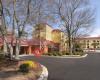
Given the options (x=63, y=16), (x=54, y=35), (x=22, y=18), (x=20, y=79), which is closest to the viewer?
(x=20, y=79)

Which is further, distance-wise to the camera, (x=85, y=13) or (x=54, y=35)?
(x=54, y=35)

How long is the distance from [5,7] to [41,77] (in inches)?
421

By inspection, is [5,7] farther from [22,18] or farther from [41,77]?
[41,77]

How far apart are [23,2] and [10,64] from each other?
6.54 meters

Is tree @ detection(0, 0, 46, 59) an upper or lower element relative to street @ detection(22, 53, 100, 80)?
upper

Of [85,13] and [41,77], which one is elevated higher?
[85,13]

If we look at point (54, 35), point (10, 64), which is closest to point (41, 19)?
point (10, 64)

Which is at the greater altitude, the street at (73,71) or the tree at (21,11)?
the tree at (21,11)

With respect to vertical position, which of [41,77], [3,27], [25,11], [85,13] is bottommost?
[41,77]

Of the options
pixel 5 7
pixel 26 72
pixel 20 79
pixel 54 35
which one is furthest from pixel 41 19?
pixel 54 35

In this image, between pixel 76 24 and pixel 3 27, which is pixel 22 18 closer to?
pixel 3 27

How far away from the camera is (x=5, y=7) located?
24.3 metres

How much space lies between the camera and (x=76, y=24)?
5434cm

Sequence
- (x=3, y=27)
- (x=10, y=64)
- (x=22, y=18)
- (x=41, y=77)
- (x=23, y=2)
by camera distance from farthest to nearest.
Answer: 1. (x=22, y=18)
2. (x=23, y=2)
3. (x=3, y=27)
4. (x=10, y=64)
5. (x=41, y=77)
